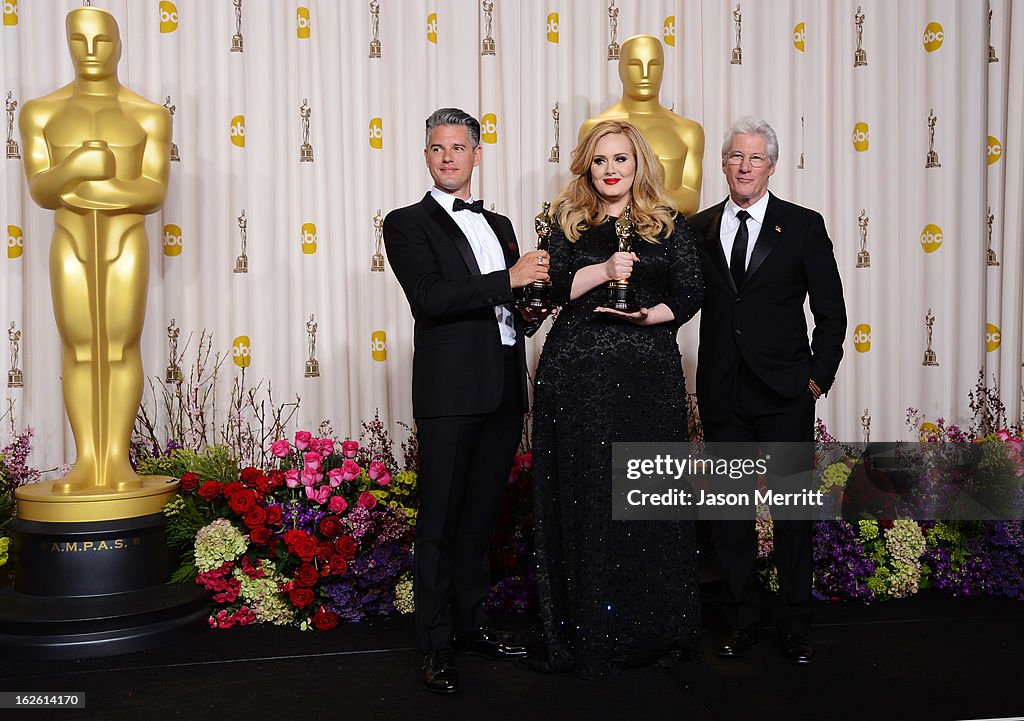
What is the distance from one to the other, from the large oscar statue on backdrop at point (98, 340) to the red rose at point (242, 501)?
255 mm

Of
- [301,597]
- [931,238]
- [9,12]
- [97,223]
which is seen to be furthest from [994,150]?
[9,12]

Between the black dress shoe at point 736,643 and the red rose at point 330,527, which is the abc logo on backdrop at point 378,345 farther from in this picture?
the black dress shoe at point 736,643

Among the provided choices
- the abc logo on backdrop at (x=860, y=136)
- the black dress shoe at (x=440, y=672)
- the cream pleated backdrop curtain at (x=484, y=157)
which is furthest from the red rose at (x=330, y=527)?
the abc logo on backdrop at (x=860, y=136)

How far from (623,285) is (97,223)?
2.00 meters

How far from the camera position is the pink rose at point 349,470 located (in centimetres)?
356

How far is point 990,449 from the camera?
3980 mm

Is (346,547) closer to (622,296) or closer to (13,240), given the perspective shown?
(622,296)

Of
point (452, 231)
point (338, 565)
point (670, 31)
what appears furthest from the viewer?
point (670, 31)

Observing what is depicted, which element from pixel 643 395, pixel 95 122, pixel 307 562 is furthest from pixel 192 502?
pixel 643 395

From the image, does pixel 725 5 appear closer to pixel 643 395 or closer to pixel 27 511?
pixel 643 395

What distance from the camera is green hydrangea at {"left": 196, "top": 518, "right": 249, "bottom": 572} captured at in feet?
11.3

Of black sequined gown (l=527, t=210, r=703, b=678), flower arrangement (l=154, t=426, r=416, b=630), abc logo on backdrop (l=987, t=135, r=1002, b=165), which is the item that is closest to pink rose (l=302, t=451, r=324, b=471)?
flower arrangement (l=154, t=426, r=416, b=630)

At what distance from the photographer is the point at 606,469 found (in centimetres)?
272

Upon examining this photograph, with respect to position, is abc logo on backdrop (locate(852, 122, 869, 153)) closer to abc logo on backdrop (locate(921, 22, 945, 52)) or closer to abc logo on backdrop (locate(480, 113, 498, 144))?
abc logo on backdrop (locate(921, 22, 945, 52))
